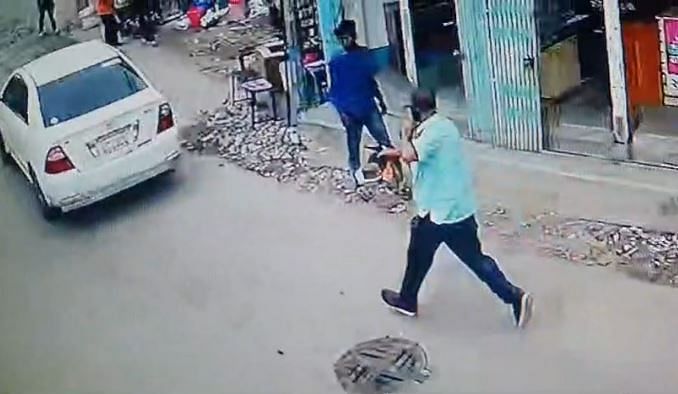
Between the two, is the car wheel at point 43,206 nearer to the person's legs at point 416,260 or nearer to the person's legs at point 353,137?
the person's legs at point 353,137

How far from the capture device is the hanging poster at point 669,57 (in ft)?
7.87

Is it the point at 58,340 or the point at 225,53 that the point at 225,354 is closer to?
the point at 58,340

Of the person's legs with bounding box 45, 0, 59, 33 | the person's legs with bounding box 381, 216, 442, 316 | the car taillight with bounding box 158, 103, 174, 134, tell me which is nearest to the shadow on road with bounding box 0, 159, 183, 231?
the car taillight with bounding box 158, 103, 174, 134

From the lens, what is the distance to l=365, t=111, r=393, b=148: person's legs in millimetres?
2457

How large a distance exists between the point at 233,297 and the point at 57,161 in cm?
48

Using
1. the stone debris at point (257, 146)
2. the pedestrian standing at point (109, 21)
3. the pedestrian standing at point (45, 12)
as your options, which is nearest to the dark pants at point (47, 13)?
the pedestrian standing at point (45, 12)

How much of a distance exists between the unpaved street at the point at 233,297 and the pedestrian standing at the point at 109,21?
51 mm

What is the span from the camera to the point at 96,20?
2.60 metres

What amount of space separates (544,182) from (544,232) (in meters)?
0.10

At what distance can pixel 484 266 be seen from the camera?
2430mm

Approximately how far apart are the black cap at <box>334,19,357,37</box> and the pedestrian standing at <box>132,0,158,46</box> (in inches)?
16.3

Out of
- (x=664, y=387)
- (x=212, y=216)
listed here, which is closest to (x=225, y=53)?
(x=212, y=216)

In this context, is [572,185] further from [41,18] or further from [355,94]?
[41,18]

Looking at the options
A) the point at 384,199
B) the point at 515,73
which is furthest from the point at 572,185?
the point at 384,199
